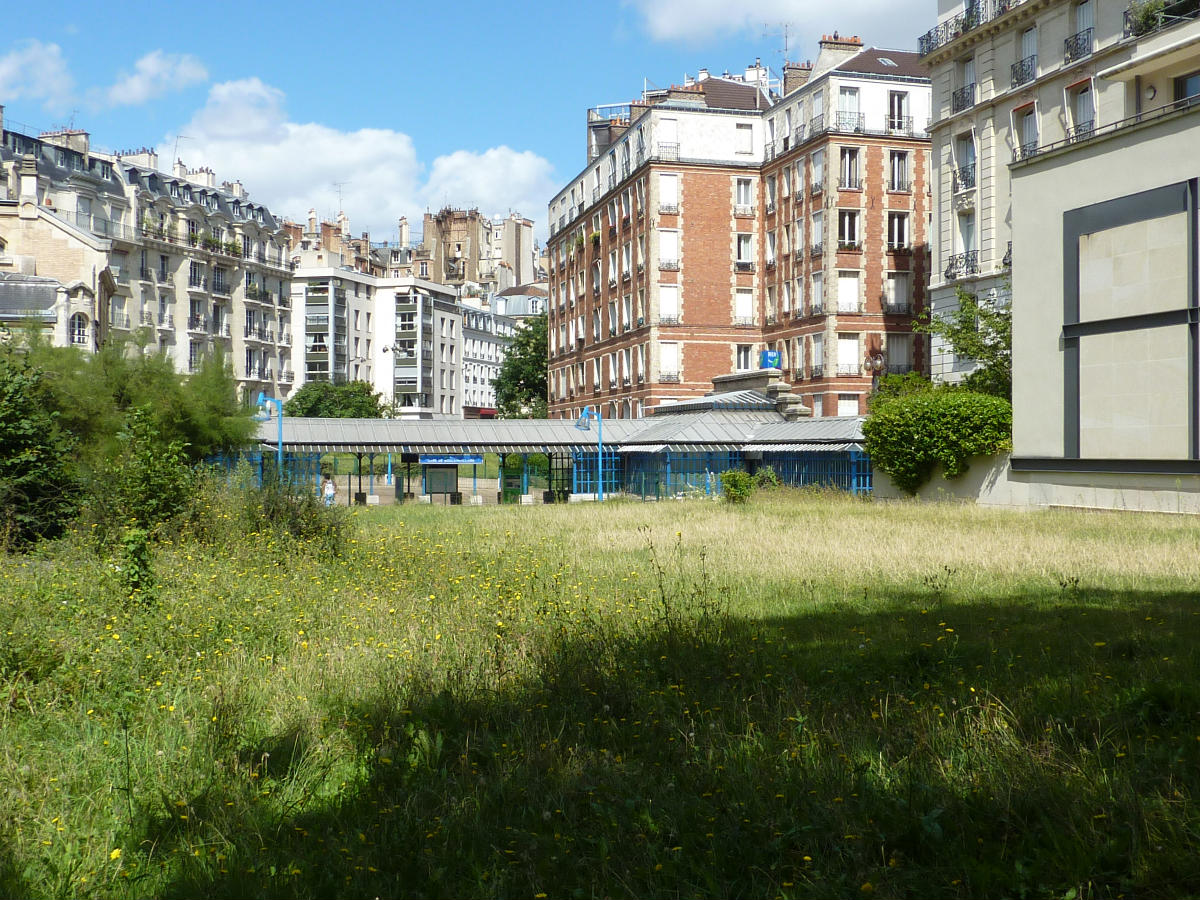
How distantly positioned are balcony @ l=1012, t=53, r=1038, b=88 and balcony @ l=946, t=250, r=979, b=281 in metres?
6.02

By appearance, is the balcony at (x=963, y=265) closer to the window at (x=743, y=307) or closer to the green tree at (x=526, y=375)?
the window at (x=743, y=307)

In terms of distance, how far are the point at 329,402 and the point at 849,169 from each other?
4843cm

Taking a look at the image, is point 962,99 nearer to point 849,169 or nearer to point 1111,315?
point 849,169

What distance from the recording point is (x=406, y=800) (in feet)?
18.5

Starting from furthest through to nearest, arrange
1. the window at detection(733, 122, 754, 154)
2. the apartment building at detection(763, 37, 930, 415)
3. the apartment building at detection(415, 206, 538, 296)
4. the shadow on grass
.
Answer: the apartment building at detection(415, 206, 538, 296) < the window at detection(733, 122, 754, 154) < the apartment building at detection(763, 37, 930, 415) < the shadow on grass

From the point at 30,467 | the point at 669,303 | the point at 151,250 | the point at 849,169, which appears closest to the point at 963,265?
the point at 849,169

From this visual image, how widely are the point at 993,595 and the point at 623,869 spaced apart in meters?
8.30

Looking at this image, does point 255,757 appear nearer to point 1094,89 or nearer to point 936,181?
point 1094,89

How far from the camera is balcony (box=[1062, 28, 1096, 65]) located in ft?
114

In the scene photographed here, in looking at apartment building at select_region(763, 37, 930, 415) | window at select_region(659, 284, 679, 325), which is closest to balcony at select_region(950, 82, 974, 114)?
apartment building at select_region(763, 37, 930, 415)

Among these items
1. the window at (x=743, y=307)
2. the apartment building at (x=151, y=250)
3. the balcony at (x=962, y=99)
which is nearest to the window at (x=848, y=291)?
the window at (x=743, y=307)

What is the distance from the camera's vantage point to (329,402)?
284 feet

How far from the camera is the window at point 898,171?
178ft

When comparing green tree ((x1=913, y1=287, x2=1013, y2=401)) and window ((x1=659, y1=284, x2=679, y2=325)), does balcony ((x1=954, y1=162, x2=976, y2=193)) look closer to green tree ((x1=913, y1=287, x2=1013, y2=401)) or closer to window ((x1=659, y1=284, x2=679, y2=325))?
green tree ((x1=913, y1=287, x2=1013, y2=401))
